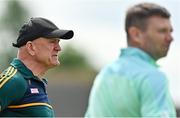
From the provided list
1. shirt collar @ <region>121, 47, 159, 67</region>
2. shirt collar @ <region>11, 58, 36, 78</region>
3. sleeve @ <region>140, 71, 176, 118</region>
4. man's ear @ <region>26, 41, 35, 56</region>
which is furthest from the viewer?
man's ear @ <region>26, 41, 35, 56</region>

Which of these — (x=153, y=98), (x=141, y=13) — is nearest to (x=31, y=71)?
(x=141, y=13)

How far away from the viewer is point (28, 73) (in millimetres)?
7059

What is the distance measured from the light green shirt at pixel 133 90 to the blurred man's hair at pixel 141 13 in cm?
16

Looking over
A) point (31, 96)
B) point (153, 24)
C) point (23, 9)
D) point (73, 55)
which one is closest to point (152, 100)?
Result: point (153, 24)

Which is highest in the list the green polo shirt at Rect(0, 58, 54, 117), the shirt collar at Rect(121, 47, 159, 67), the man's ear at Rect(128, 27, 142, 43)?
the man's ear at Rect(128, 27, 142, 43)

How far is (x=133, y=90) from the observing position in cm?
600

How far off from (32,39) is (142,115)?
148cm

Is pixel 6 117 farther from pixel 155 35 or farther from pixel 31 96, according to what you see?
pixel 155 35

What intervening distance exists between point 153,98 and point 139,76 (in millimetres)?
157

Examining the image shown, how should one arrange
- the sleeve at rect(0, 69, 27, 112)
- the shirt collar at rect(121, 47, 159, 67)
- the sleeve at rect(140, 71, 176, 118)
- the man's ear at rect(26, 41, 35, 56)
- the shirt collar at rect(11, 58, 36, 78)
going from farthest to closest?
the man's ear at rect(26, 41, 35, 56) → the shirt collar at rect(11, 58, 36, 78) → the sleeve at rect(0, 69, 27, 112) → the shirt collar at rect(121, 47, 159, 67) → the sleeve at rect(140, 71, 176, 118)

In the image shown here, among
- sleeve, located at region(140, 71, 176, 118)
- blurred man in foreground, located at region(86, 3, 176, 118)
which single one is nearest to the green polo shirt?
blurred man in foreground, located at region(86, 3, 176, 118)

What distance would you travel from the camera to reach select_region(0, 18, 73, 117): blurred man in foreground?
6.86 m

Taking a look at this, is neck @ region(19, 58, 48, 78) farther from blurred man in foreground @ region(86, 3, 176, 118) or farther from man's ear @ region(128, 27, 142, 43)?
man's ear @ region(128, 27, 142, 43)

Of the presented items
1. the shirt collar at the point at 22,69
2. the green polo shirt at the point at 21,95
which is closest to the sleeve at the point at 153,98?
the green polo shirt at the point at 21,95
